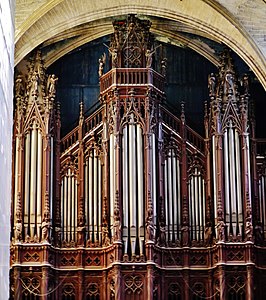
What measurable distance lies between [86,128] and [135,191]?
235 cm

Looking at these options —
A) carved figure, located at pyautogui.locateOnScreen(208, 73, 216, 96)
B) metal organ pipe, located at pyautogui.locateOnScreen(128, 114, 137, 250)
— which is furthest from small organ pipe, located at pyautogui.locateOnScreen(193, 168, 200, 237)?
carved figure, located at pyautogui.locateOnScreen(208, 73, 216, 96)

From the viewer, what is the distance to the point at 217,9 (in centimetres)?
2966

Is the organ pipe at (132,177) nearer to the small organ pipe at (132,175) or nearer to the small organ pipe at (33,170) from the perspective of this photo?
the small organ pipe at (132,175)

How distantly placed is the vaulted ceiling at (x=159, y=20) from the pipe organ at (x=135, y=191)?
57 cm

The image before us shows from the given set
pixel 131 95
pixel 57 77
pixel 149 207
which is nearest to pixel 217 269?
pixel 149 207

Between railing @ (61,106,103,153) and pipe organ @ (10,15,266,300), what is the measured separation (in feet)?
0.09

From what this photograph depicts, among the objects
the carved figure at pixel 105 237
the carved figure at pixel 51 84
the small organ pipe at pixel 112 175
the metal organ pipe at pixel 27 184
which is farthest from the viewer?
the carved figure at pixel 51 84

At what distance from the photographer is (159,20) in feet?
104

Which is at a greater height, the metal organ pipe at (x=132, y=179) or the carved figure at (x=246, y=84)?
the carved figure at (x=246, y=84)

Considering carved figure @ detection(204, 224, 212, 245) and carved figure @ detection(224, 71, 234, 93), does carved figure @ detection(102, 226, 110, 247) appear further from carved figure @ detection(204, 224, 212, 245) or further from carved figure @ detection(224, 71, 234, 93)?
carved figure @ detection(224, 71, 234, 93)

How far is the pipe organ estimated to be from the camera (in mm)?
28938

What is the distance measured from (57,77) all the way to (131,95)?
2569 mm

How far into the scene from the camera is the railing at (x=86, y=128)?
30.5m

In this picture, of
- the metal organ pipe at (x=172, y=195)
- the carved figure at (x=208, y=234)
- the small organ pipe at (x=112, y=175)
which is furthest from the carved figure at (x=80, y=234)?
the carved figure at (x=208, y=234)
